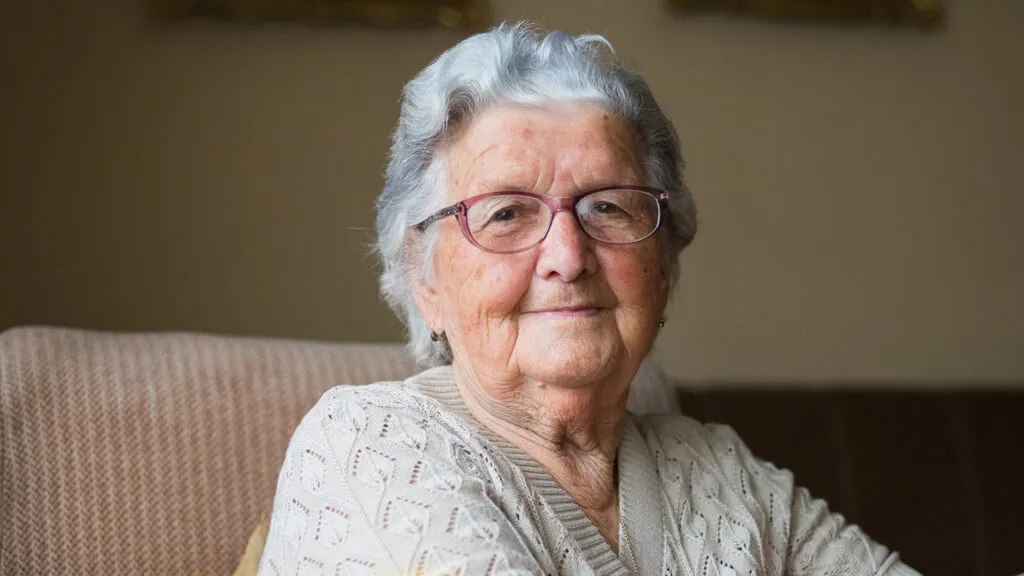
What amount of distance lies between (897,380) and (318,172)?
1.65m

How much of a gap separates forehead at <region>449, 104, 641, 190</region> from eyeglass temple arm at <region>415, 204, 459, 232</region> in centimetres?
5

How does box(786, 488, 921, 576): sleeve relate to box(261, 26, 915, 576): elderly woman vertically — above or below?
below

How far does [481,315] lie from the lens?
54.9 inches

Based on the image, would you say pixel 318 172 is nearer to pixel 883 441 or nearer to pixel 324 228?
pixel 324 228

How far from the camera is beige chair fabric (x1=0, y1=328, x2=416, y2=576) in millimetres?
1538

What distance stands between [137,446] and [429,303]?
0.49 meters

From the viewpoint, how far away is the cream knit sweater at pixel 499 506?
1172mm

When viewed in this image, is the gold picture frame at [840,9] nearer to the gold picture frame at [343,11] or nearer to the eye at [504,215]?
the gold picture frame at [343,11]

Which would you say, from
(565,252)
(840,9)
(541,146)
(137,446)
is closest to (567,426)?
(565,252)

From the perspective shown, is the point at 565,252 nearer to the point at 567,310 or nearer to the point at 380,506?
the point at 567,310

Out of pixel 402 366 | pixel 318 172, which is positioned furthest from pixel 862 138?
pixel 402 366

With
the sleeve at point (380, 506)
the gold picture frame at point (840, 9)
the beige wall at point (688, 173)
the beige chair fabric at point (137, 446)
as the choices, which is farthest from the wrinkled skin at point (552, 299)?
the gold picture frame at point (840, 9)

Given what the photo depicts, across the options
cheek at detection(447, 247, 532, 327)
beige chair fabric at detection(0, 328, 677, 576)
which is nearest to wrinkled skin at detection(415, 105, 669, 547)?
cheek at detection(447, 247, 532, 327)

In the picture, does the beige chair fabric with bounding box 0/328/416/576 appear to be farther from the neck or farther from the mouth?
the mouth
